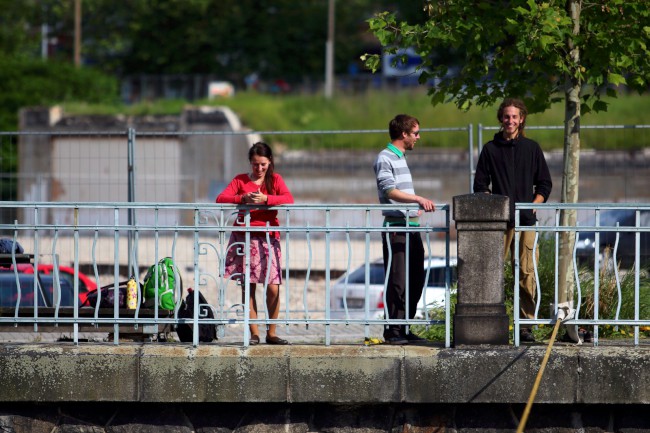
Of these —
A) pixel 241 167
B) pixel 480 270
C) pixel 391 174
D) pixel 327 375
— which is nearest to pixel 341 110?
pixel 241 167

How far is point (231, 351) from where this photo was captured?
6957mm

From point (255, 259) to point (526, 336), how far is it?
203 centimetres

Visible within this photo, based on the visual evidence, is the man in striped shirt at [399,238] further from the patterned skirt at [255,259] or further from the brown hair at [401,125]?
the patterned skirt at [255,259]

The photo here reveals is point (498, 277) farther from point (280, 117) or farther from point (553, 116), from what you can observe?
point (280, 117)

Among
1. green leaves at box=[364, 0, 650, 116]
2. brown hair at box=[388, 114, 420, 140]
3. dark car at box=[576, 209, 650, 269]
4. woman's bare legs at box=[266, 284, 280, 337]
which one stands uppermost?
green leaves at box=[364, 0, 650, 116]

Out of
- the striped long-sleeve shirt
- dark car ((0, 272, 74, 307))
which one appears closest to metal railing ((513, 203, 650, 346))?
the striped long-sleeve shirt

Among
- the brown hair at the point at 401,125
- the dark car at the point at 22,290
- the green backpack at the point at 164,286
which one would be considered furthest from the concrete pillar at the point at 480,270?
the dark car at the point at 22,290

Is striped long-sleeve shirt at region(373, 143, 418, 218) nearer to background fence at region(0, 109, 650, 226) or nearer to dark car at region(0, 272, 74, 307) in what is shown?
dark car at region(0, 272, 74, 307)

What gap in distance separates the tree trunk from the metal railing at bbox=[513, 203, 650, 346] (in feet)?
0.06

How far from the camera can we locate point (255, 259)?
752 cm

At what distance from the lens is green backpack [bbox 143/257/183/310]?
24.8 ft

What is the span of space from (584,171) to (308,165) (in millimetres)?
6670

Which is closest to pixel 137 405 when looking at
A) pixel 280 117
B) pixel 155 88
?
pixel 280 117

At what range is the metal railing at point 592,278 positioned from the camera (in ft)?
→ 22.8
